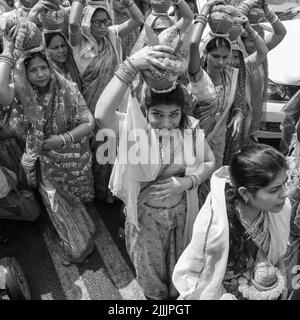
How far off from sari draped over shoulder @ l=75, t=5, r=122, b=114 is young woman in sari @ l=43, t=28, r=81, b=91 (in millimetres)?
146

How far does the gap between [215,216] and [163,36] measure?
3.25ft

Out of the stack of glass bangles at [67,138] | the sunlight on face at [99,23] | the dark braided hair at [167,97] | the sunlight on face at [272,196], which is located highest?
the sunlight on face at [99,23]

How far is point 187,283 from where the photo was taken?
216 centimetres

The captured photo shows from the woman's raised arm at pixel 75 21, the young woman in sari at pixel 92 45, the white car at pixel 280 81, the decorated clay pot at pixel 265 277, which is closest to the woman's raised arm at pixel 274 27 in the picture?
the white car at pixel 280 81

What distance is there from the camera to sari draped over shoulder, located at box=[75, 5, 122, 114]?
4023 millimetres

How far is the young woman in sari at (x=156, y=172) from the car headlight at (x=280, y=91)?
285 cm

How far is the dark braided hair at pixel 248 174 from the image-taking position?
1969 millimetres

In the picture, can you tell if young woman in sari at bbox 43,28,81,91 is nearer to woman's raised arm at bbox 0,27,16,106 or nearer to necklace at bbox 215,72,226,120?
woman's raised arm at bbox 0,27,16,106

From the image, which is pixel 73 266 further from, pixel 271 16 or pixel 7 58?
pixel 271 16

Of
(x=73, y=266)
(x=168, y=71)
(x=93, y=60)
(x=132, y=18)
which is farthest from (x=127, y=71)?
(x=132, y=18)

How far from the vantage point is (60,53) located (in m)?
3.72

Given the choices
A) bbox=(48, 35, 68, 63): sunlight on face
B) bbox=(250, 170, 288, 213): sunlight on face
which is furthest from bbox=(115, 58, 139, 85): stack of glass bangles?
bbox=(48, 35, 68, 63): sunlight on face

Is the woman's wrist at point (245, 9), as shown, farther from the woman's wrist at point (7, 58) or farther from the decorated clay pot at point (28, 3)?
the decorated clay pot at point (28, 3)

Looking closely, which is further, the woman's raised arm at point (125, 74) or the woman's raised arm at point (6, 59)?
the woman's raised arm at point (6, 59)
